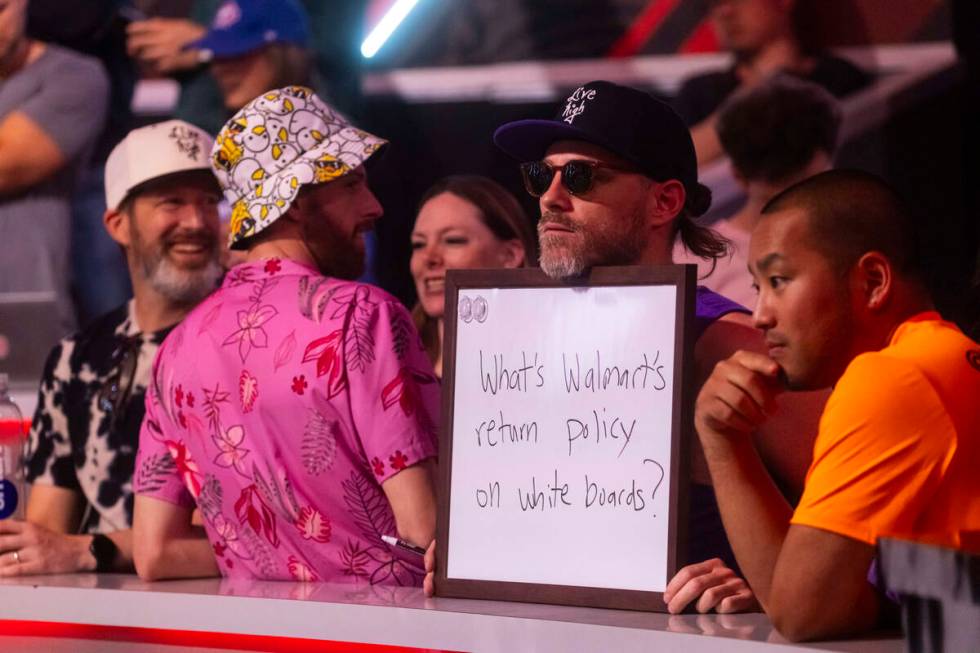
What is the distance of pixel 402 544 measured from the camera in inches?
95.9

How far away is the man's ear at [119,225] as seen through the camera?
3.74 m

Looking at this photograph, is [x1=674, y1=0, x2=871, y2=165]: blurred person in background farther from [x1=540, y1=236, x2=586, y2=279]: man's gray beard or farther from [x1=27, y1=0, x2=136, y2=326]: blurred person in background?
[x1=540, y1=236, x2=586, y2=279]: man's gray beard

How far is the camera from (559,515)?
7.04ft

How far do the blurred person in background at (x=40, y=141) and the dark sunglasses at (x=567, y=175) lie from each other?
10.8 ft

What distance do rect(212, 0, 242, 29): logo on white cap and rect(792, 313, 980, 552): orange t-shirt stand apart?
3.63 m

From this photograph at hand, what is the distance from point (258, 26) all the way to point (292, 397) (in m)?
2.73

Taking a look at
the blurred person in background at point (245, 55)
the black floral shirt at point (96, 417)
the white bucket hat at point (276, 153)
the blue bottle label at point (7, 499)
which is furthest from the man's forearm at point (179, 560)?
the blurred person in background at point (245, 55)

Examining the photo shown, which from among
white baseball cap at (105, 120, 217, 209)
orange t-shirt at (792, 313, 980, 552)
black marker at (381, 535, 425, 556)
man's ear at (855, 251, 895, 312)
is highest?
white baseball cap at (105, 120, 217, 209)

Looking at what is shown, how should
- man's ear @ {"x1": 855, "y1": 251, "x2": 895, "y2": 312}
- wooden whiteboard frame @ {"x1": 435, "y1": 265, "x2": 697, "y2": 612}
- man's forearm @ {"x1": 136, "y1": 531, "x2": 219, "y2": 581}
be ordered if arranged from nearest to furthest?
man's ear @ {"x1": 855, "y1": 251, "x2": 895, "y2": 312} → wooden whiteboard frame @ {"x1": 435, "y1": 265, "x2": 697, "y2": 612} → man's forearm @ {"x1": 136, "y1": 531, "x2": 219, "y2": 581}

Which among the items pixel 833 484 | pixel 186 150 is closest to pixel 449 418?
pixel 833 484

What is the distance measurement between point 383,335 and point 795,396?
0.72 meters

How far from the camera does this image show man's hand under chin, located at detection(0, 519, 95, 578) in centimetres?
282

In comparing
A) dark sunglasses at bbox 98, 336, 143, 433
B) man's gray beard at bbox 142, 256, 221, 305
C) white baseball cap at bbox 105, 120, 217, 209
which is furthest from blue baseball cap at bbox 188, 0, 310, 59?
dark sunglasses at bbox 98, 336, 143, 433

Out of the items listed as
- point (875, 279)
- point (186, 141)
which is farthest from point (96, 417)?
point (875, 279)
